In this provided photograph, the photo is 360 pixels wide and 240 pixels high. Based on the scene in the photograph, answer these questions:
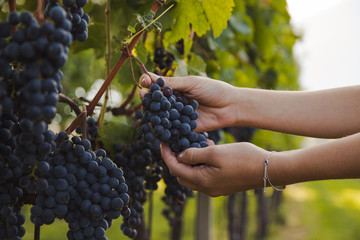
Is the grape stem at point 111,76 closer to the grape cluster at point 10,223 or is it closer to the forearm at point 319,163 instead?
the grape cluster at point 10,223

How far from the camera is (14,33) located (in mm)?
717

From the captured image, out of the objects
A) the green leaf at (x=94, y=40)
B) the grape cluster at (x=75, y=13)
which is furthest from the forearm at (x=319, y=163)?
the green leaf at (x=94, y=40)

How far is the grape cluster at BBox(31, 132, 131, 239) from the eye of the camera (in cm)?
91

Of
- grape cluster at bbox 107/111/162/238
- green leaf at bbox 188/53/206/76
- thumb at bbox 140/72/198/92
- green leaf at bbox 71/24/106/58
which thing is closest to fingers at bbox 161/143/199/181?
grape cluster at bbox 107/111/162/238

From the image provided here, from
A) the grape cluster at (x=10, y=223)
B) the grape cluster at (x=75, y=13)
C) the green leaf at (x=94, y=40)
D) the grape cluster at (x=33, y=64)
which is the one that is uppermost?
the green leaf at (x=94, y=40)

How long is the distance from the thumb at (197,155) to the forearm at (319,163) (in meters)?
0.23

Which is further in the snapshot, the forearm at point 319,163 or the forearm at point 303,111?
the forearm at point 303,111

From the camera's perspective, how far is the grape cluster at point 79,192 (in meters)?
0.91

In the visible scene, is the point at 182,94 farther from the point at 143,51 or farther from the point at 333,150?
the point at 333,150

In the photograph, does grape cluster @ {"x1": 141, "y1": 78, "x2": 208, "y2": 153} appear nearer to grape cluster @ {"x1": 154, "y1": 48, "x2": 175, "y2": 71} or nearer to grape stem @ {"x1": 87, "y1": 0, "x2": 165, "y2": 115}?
grape stem @ {"x1": 87, "y1": 0, "x2": 165, "y2": 115}

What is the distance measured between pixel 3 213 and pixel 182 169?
0.58 meters

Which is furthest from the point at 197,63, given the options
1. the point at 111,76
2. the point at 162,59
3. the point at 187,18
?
the point at 111,76

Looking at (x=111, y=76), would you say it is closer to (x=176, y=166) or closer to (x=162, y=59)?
(x=176, y=166)

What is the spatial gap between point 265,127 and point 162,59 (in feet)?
1.95
